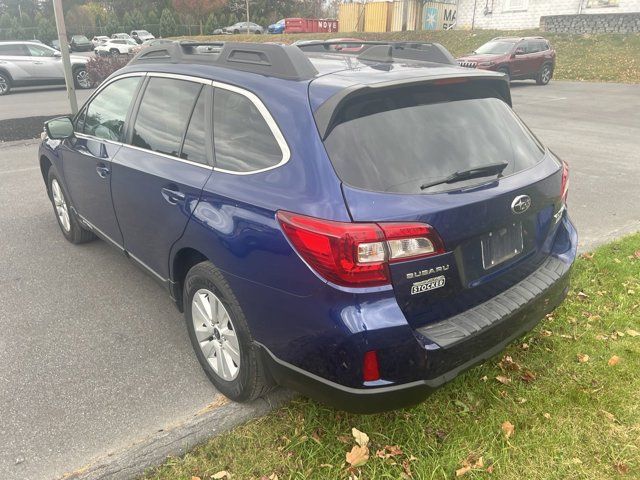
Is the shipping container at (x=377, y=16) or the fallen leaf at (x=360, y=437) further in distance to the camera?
the shipping container at (x=377, y=16)

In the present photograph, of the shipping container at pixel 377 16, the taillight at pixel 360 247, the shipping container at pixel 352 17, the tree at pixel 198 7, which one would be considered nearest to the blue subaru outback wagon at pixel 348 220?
the taillight at pixel 360 247

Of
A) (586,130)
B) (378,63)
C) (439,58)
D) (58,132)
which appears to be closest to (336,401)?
(378,63)

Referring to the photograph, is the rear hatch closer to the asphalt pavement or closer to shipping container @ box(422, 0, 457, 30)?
the asphalt pavement

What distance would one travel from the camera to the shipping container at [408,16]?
123ft

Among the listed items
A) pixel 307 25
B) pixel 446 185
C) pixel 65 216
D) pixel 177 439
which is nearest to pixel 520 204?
pixel 446 185

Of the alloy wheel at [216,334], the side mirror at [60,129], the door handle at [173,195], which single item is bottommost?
the alloy wheel at [216,334]

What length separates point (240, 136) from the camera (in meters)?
2.67

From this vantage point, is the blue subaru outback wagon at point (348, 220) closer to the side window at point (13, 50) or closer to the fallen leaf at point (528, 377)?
the fallen leaf at point (528, 377)

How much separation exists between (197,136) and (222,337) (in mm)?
1130

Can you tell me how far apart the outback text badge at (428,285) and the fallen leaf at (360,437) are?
87 centimetres

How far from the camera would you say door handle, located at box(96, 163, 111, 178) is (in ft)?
12.2

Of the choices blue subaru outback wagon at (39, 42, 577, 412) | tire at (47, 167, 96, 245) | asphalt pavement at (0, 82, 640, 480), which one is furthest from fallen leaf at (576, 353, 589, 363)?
tire at (47, 167, 96, 245)

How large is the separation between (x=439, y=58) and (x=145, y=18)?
66.4m

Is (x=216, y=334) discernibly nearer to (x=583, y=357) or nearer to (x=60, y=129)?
(x=583, y=357)
